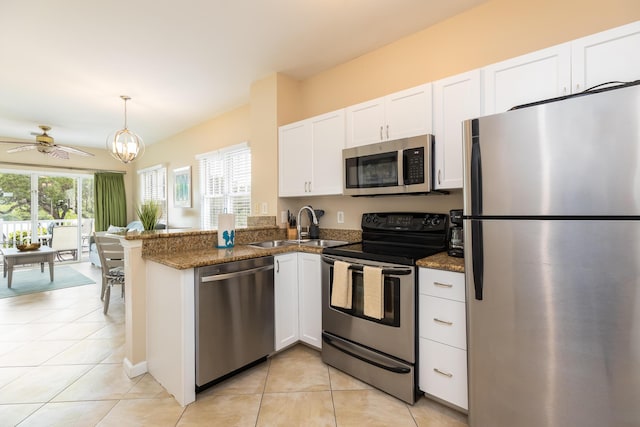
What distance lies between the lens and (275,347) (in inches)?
90.3

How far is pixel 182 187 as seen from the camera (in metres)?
5.38

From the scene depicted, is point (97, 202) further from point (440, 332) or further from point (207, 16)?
point (440, 332)

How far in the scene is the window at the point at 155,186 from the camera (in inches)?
233

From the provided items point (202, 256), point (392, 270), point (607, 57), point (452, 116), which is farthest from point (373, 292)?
point (607, 57)

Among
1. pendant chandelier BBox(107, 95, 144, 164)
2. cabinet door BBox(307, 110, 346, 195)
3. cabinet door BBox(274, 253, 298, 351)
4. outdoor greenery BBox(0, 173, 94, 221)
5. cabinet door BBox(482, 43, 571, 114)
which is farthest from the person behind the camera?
outdoor greenery BBox(0, 173, 94, 221)

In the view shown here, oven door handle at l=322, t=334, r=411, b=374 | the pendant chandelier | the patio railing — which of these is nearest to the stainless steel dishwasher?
oven door handle at l=322, t=334, r=411, b=374

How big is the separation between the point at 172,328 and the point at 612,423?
7.27 feet

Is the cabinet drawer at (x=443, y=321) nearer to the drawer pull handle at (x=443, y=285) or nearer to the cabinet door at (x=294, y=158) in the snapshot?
the drawer pull handle at (x=443, y=285)

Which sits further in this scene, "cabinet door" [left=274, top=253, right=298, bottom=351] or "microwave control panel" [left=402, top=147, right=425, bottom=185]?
"cabinet door" [left=274, top=253, right=298, bottom=351]

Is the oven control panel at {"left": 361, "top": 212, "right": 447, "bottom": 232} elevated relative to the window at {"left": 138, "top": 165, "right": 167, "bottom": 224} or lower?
lower

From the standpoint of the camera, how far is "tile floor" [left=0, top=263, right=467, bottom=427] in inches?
65.9

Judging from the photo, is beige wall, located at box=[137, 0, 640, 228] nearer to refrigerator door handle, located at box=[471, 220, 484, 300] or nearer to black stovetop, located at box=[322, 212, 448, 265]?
black stovetop, located at box=[322, 212, 448, 265]

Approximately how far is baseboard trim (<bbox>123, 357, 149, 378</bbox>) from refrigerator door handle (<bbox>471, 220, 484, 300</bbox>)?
232 centimetres

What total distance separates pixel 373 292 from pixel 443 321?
0.43 metres
